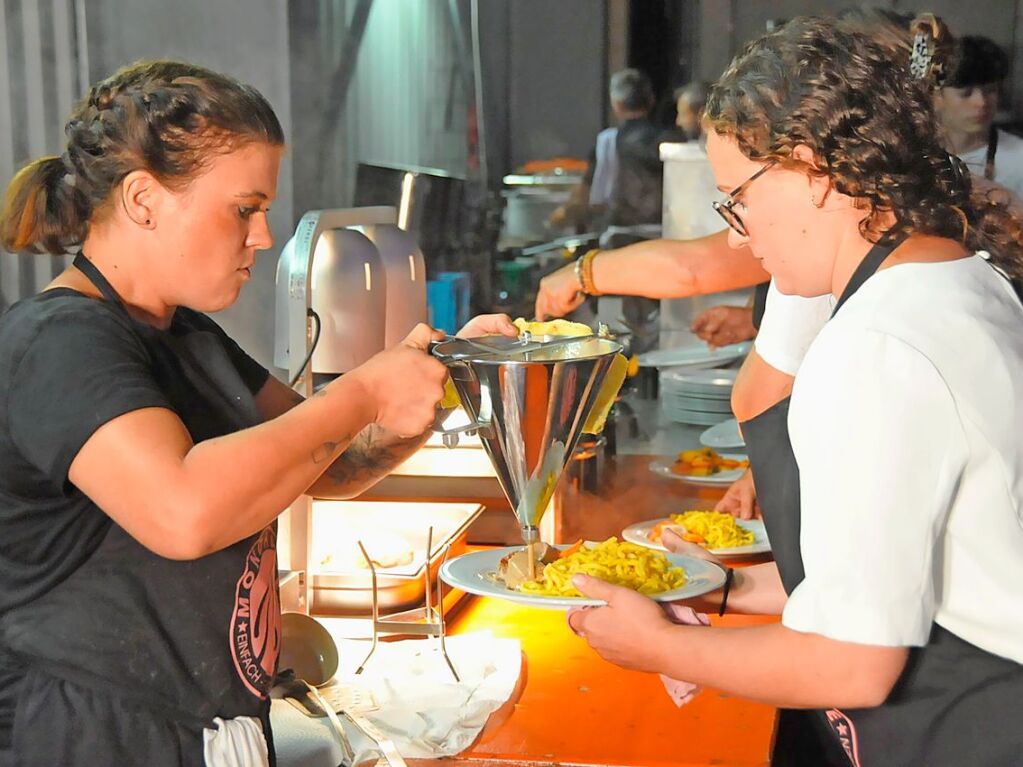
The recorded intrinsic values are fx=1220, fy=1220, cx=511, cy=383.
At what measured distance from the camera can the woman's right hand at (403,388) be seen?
1.34 metres

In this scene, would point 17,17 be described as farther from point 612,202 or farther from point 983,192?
point 983,192

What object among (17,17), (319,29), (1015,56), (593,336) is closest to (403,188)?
(319,29)

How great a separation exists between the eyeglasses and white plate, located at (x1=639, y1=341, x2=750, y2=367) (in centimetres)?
217

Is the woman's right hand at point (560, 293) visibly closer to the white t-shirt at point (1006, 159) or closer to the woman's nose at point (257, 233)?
the woman's nose at point (257, 233)

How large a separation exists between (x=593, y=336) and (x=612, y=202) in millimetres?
1848

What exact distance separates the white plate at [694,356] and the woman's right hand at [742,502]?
86 cm

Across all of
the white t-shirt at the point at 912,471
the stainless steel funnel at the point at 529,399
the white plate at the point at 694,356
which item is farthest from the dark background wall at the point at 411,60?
the white t-shirt at the point at 912,471

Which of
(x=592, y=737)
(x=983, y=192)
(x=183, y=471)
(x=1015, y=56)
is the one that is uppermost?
(x=1015, y=56)

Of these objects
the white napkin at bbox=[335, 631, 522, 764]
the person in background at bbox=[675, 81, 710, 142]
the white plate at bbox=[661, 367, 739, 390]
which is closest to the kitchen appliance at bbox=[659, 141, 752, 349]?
the person in background at bbox=[675, 81, 710, 142]

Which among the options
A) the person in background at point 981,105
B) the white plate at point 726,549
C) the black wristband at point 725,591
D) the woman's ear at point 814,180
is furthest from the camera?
the person in background at point 981,105

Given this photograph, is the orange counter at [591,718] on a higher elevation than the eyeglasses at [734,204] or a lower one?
lower

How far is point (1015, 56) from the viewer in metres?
3.25

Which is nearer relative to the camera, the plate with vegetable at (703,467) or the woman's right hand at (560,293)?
the woman's right hand at (560,293)

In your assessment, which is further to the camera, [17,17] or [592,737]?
[17,17]
